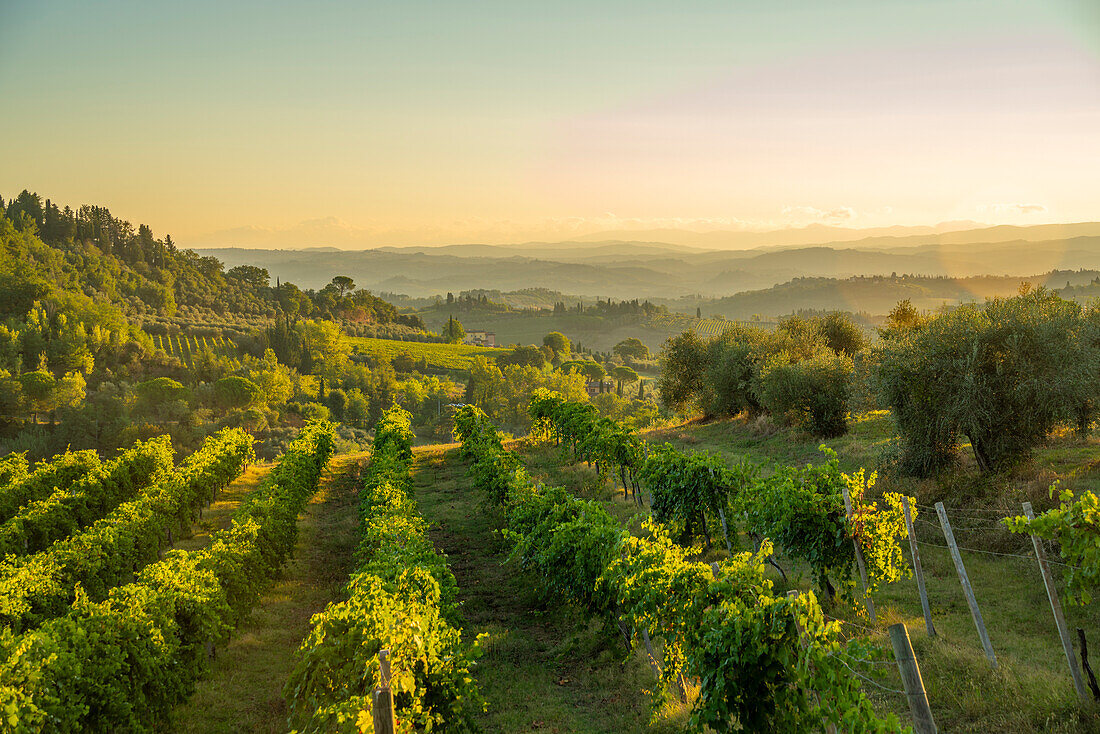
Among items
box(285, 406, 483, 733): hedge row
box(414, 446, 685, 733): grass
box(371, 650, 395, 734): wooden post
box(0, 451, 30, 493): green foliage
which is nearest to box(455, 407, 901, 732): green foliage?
box(414, 446, 685, 733): grass

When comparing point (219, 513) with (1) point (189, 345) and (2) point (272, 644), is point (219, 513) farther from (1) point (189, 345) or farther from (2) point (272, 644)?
(1) point (189, 345)

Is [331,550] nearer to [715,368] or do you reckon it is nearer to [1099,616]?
[1099,616]

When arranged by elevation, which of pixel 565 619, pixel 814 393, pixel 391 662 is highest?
pixel 391 662

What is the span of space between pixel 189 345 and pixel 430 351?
47.1 m

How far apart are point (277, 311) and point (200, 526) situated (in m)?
144

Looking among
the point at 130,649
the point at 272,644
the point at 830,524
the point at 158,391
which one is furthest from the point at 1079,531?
the point at 158,391

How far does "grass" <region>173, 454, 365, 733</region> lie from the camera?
11711 millimetres

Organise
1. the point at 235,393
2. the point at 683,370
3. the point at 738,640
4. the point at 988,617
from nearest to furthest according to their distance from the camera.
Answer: the point at 738,640 < the point at 988,617 < the point at 683,370 < the point at 235,393

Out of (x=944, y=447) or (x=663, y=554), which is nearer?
(x=663, y=554)

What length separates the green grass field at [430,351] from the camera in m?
134

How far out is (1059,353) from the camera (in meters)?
17.0

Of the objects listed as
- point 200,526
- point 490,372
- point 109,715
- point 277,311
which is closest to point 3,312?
point 277,311

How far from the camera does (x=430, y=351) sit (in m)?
145

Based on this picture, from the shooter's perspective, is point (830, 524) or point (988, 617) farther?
point (830, 524)
